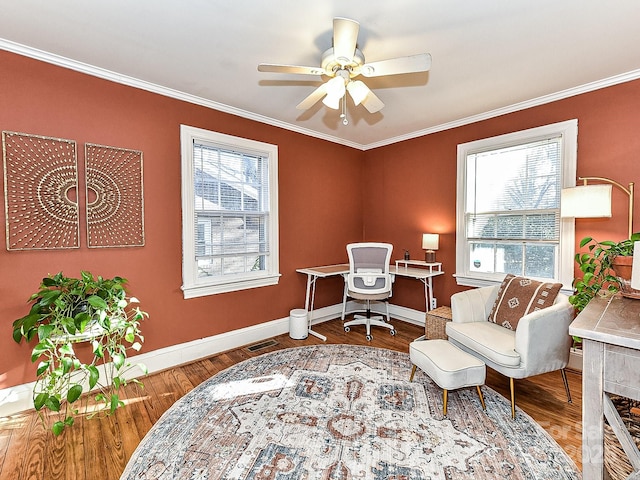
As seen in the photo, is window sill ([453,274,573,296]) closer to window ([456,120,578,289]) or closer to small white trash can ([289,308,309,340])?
window ([456,120,578,289])

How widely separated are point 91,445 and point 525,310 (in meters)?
3.12

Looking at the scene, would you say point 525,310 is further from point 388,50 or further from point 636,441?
point 388,50

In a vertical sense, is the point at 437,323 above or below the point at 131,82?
below

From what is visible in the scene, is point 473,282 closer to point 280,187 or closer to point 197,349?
point 280,187

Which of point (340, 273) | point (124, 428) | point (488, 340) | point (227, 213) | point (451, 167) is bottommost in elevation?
point (124, 428)

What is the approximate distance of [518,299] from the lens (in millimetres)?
2576

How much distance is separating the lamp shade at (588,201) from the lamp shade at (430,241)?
4.50 ft

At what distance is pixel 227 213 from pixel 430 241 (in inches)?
93.4

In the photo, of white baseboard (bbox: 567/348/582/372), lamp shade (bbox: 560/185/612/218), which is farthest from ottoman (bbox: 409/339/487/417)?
lamp shade (bbox: 560/185/612/218)

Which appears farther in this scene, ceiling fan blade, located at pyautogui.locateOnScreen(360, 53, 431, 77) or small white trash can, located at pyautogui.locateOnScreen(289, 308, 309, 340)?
small white trash can, located at pyautogui.locateOnScreen(289, 308, 309, 340)

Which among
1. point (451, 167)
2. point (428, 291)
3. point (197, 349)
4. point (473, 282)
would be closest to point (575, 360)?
point (473, 282)

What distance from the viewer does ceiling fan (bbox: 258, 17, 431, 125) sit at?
167 centimetres

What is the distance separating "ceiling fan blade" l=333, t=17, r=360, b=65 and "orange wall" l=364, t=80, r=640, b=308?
228cm

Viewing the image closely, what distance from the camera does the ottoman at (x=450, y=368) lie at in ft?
6.85
